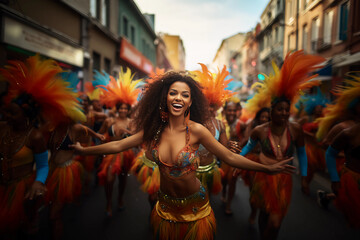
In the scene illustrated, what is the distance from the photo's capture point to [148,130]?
2.30 m

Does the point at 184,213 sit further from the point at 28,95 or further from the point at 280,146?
the point at 28,95

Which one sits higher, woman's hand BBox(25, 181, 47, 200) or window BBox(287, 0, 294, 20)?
window BBox(287, 0, 294, 20)

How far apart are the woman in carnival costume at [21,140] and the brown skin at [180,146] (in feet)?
3.48

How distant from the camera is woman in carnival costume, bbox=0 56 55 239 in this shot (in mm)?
2594

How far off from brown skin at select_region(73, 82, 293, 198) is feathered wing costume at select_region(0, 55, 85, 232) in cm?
116

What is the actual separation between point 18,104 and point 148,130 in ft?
5.25

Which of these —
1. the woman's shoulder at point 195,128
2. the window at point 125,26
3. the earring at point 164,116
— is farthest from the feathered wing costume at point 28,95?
the window at point 125,26

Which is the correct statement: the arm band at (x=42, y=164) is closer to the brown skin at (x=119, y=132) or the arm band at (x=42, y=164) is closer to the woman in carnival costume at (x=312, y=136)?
the brown skin at (x=119, y=132)

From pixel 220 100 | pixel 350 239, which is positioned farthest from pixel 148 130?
pixel 350 239

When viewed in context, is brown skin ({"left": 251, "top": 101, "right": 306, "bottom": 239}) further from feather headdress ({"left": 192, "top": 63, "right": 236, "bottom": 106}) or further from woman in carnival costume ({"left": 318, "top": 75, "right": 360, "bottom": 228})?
feather headdress ({"left": 192, "top": 63, "right": 236, "bottom": 106})

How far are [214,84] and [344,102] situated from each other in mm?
1864

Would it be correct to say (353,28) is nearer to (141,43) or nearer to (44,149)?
(44,149)

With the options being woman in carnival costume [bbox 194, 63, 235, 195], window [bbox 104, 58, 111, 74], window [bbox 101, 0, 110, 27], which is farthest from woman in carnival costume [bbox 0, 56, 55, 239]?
window [bbox 104, 58, 111, 74]

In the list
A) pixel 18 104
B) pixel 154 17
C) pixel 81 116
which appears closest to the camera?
pixel 18 104
